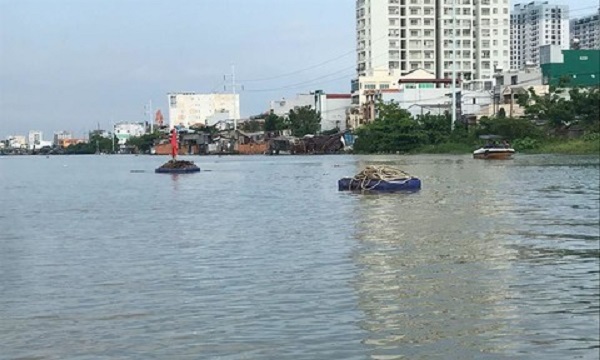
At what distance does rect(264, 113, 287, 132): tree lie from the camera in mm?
82312

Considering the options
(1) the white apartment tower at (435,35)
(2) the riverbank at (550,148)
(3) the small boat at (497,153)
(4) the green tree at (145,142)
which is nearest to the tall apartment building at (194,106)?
(4) the green tree at (145,142)

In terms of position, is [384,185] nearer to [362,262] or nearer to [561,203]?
[561,203]

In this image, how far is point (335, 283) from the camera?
10016 millimetres

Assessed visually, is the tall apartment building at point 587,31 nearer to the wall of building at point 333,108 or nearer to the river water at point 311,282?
the wall of building at point 333,108

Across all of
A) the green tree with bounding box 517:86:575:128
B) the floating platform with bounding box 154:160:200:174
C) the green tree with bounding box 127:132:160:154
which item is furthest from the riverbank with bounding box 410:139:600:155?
the green tree with bounding box 127:132:160:154

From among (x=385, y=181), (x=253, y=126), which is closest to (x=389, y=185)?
(x=385, y=181)

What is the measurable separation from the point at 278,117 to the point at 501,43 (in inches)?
1038

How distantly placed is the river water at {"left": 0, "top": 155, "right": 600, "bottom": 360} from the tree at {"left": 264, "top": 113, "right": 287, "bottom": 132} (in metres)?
60.8

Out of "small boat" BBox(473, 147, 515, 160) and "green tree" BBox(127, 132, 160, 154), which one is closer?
"small boat" BBox(473, 147, 515, 160)

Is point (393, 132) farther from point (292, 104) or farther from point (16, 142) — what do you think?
point (16, 142)

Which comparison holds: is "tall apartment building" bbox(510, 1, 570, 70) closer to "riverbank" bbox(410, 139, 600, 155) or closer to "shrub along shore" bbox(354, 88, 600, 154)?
"shrub along shore" bbox(354, 88, 600, 154)

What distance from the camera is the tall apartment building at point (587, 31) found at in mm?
81438

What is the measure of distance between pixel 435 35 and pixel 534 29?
1732 cm

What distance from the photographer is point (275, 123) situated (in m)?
83.0
